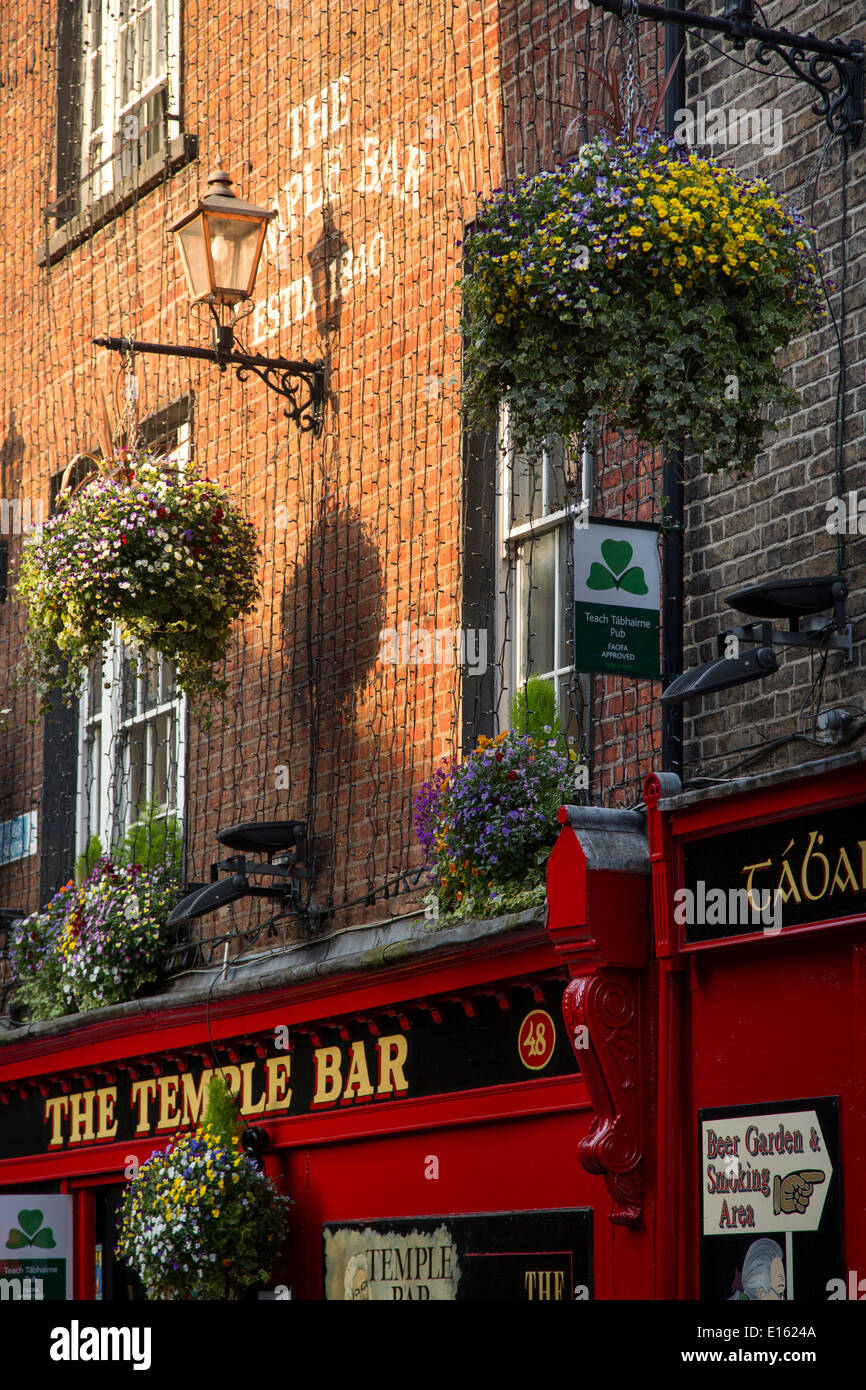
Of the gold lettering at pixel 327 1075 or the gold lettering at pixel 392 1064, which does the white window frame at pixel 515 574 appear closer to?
the gold lettering at pixel 392 1064

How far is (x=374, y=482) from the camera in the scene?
1026cm

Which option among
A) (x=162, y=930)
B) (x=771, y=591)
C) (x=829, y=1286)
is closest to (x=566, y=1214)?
(x=829, y=1286)

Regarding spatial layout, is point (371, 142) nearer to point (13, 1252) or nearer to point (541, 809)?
point (541, 809)

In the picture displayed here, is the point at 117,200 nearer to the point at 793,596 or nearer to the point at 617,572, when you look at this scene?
the point at 617,572

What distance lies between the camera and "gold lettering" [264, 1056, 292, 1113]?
999 cm

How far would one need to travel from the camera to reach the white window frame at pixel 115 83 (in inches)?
503

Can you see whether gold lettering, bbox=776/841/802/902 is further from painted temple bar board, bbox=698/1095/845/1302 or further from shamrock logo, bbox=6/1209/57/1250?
shamrock logo, bbox=6/1209/57/1250

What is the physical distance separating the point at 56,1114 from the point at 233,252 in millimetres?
5307

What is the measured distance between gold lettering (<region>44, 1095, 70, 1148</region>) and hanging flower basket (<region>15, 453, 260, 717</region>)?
291cm

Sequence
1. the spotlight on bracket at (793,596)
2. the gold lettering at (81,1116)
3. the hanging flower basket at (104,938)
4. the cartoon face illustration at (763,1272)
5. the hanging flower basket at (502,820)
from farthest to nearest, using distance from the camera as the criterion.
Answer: the gold lettering at (81,1116) < the hanging flower basket at (104,938) < the hanging flower basket at (502,820) < the spotlight on bracket at (793,596) < the cartoon face illustration at (763,1272)

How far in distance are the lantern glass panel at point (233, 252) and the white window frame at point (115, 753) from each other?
73.2 inches

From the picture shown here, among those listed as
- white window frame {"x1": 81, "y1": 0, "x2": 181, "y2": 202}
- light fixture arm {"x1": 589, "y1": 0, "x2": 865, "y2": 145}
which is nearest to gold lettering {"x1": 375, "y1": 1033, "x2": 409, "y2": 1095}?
light fixture arm {"x1": 589, "y1": 0, "x2": 865, "y2": 145}

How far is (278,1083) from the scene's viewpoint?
1006cm

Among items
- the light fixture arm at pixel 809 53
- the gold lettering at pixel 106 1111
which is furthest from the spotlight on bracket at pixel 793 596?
the gold lettering at pixel 106 1111
